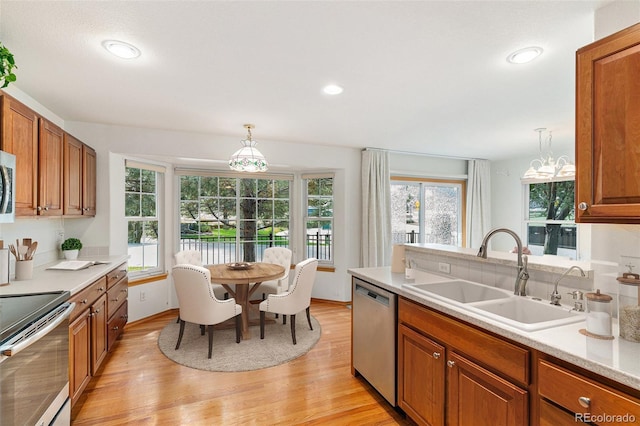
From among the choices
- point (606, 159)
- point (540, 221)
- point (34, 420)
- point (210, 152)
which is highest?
point (210, 152)

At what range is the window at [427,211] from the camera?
5.82 metres

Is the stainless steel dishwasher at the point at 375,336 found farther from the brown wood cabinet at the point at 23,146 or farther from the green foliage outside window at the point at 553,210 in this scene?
the green foliage outside window at the point at 553,210

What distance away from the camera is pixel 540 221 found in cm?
576

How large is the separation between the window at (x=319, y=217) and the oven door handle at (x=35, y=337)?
144 inches

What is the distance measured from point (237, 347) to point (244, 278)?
733mm

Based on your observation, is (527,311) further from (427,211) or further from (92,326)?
(427,211)

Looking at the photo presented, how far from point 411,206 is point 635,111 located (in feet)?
15.4

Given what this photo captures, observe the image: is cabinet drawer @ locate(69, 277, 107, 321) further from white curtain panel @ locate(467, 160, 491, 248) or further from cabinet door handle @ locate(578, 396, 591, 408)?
white curtain panel @ locate(467, 160, 491, 248)

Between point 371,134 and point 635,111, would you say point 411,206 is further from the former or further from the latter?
point 635,111

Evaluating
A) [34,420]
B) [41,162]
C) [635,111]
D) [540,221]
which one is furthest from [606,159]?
[540,221]

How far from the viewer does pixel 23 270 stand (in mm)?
2367

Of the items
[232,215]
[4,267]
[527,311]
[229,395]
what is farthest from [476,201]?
[4,267]

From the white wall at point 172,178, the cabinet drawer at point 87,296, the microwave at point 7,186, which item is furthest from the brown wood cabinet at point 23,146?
the white wall at point 172,178

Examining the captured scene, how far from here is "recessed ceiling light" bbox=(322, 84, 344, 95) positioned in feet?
8.61
